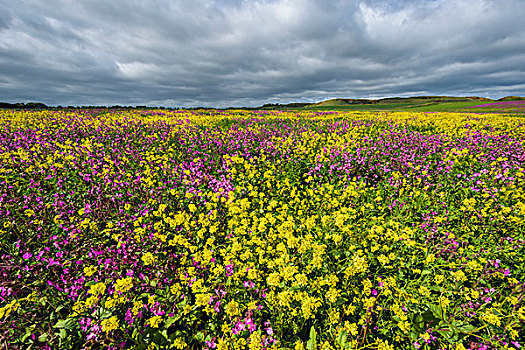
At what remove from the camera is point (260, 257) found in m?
3.14

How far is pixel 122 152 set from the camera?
25.8ft

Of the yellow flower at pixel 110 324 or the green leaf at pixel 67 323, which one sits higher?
the yellow flower at pixel 110 324

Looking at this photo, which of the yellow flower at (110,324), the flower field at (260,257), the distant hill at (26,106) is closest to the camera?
the yellow flower at (110,324)

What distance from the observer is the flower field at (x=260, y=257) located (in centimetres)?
263

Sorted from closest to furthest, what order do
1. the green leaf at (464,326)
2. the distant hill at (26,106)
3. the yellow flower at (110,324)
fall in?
the yellow flower at (110,324) < the green leaf at (464,326) < the distant hill at (26,106)

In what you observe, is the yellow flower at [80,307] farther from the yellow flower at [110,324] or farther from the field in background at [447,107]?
the field in background at [447,107]

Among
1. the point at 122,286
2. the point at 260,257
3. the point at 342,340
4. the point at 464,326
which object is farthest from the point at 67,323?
the point at 464,326

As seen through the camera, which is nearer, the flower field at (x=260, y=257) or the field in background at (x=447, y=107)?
the flower field at (x=260, y=257)

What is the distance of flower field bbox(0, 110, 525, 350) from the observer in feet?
8.62

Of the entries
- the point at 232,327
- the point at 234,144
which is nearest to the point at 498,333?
the point at 232,327

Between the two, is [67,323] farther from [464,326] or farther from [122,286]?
[464,326]

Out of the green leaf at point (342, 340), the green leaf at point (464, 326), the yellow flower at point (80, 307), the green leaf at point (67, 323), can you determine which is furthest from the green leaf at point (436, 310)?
the green leaf at point (67, 323)

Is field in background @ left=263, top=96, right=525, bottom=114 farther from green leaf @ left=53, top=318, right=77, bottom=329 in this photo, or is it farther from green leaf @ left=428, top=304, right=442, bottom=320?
green leaf @ left=53, top=318, right=77, bottom=329

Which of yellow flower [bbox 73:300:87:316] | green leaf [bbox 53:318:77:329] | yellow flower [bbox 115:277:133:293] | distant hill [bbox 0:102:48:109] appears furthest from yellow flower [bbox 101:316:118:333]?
distant hill [bbox 0:102:48:109]
